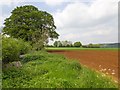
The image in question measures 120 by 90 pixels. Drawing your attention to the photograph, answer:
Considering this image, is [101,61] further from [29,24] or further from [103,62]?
[29,24]

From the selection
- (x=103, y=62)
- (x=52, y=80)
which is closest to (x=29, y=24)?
(x=103, y=62)

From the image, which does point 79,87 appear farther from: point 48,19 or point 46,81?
point 48,19

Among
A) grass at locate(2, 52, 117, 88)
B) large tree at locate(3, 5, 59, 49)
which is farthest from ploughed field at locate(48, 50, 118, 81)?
large tree at locate(3, 5, 59, 49)

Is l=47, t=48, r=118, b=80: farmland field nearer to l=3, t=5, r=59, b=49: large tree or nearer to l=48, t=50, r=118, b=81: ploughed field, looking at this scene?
l=48, t=50, r=118, b=81: ploughed field

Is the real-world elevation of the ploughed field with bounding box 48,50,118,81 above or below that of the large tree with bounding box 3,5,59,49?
below

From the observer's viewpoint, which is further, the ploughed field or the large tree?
the large tree

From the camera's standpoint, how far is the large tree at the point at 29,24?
3653 cm

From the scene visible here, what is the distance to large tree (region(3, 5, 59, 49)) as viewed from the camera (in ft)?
120

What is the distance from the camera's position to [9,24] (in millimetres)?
39781

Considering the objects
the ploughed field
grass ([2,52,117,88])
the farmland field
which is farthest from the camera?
the farmland field

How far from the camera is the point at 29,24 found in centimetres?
3784

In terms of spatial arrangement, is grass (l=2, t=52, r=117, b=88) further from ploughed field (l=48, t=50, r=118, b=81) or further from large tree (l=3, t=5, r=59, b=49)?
large tree (l=3, t=5, r=59, b=49)

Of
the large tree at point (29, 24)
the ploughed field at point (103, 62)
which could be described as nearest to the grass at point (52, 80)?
the ploughed field at point (103, 62)

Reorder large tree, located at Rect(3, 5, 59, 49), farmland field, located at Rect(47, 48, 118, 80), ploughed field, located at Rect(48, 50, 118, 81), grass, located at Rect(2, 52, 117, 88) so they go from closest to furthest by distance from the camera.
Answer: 1. grass, located at Rect(2, 52, 117, 88)
2. ploughed field, located at Rect(48, 50, 118, 81)
3. farmland field, located at Rect(47, 48, 118, 80)
4. large tree, located at Rect(3, 5, 59, 49)
